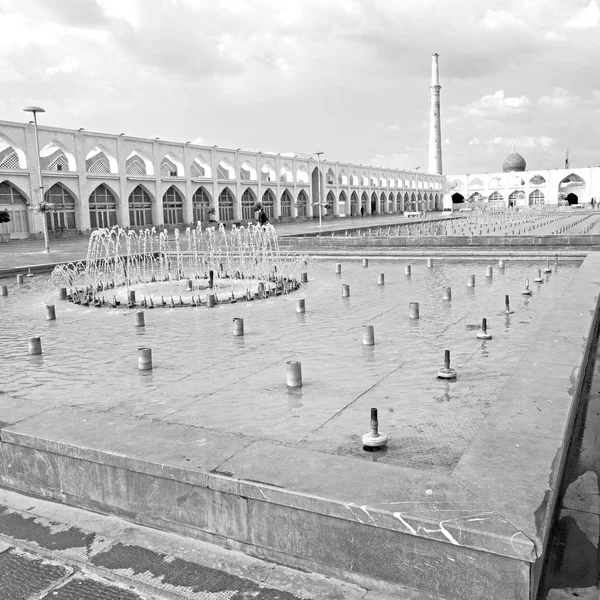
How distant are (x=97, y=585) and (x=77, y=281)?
12.0 metres

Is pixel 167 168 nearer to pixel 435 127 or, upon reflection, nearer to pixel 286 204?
pixel 286 204

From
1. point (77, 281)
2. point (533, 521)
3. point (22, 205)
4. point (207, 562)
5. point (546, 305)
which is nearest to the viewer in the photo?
point (533, 521)

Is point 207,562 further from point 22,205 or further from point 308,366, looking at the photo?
point 22,205

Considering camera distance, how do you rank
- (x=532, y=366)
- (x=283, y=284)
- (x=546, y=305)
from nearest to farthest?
(x=532, y=366)
(x=546, y=305)
(x=283, y=284)

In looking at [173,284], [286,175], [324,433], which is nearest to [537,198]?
[286,175]

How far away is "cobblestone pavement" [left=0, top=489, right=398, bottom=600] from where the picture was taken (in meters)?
2.54

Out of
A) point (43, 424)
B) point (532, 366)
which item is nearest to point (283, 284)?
point (532, 366)

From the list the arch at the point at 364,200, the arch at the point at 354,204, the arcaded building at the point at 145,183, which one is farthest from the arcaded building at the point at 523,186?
the arcaded building at the point at 145,183

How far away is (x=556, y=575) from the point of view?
259 centimetres

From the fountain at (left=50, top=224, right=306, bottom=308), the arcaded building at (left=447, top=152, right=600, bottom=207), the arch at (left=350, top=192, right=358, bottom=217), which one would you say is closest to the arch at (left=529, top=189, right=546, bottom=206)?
the arcaded building at (left=447, top=152, right=600, bottom=207)

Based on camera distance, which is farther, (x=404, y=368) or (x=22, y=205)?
(x=22, y=205)

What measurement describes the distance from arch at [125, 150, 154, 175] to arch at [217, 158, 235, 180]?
540 cm

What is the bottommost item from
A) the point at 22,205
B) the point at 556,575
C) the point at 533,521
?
the point at 556,575

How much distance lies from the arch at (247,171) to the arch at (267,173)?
1.16 m
